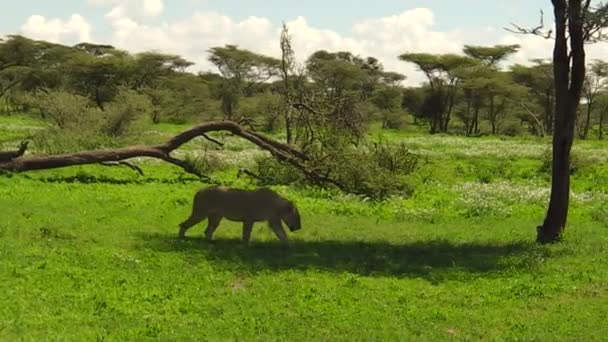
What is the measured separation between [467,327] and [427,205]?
14.4 metres

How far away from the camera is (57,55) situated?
2876 inches

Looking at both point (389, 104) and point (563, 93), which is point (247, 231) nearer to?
point (563, 93)

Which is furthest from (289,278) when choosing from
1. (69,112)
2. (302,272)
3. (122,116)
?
(122,116)

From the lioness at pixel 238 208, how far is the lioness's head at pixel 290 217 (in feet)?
0.34

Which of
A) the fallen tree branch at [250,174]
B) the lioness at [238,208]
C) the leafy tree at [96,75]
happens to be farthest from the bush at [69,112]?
the leafy tree at [96,75]

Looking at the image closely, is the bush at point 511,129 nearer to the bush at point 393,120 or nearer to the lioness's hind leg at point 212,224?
the bush at point 393,120

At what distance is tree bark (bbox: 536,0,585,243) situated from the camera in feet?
60.5

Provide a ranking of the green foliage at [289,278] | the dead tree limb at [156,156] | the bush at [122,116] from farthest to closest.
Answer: the bush at [122,116] < the dead tree limb at [156,156] < the green foliage at [289,278]

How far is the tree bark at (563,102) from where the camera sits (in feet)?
60.5

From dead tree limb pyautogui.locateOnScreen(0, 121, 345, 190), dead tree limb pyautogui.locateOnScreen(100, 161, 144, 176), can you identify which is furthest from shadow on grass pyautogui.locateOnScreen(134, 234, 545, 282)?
dead tree limb pyautogui.locateOnScreen(100, 161, 144, 176)

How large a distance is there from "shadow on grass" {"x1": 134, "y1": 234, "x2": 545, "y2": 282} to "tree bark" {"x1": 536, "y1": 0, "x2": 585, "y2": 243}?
114 cm

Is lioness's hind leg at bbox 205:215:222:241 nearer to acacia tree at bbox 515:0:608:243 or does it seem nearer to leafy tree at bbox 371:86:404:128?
acacia tree at bbox 515:0:608:243

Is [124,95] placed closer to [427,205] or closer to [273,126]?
[273,126]

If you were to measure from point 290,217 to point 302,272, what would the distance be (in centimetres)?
360
